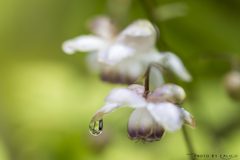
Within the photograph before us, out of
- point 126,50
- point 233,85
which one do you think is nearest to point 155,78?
point 126,50

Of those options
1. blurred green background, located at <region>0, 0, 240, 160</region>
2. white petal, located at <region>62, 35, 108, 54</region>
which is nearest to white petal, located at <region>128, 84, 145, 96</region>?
white petal, located at <region>62, 35, 108, 54</region>

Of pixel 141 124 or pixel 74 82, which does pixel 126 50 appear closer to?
pixel 141 124

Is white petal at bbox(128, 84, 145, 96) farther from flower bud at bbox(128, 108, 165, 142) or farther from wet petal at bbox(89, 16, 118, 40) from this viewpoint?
wet petal at bbox(89, 16, 118, 40)

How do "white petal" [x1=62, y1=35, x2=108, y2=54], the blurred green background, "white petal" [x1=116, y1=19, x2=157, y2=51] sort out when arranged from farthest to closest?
1. the blurred green background
2. "white petal" [x1=62, y1=35, x2=108, y2=54]
3. "white petal" [x1=116, y1=19, x2=157, y2=51]

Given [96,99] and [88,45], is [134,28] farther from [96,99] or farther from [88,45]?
[96,99]

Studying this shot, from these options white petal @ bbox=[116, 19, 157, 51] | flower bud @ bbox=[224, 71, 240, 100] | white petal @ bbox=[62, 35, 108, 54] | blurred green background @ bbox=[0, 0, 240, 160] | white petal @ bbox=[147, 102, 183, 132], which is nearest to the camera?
white petal @ bbox=[147, 102, 183, 132]

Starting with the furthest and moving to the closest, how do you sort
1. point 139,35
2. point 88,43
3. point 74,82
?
point 74,82
point 88,43
point 139,35

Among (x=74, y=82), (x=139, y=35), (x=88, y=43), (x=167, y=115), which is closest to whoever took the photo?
(x=167, y=115)

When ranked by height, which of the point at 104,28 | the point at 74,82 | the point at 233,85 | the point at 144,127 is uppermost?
the point at 74,82
